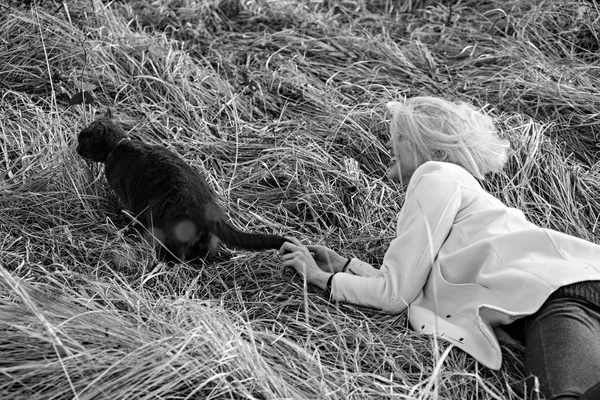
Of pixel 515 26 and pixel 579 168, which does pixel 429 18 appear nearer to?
pixel 515 26

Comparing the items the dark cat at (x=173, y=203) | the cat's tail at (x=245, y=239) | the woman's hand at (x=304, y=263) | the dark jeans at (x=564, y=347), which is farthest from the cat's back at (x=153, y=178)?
Result: the dark jeans at (x=564, y=347)

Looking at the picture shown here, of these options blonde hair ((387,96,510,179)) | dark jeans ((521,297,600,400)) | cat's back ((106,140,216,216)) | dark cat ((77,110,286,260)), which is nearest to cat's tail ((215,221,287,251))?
dark cat ((77,110,286,260))

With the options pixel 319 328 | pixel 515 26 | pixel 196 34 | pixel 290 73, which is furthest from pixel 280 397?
pixel 515 26

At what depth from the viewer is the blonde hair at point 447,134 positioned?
2.79m

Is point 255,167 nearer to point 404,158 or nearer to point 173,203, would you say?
point 173,203

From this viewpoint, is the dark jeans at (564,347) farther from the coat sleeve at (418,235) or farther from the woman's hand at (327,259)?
the woman's hand at (327,259)

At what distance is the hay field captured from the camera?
2.35 metres

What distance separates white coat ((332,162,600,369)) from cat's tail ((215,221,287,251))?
421mm

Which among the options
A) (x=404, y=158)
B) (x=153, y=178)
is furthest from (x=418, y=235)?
(x=153, y=178)

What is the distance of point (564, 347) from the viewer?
230cm

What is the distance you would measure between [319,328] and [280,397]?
564 mm

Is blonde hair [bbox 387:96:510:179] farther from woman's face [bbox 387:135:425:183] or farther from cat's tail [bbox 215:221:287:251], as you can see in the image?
cat's tail [bbox 215:221:287:251]

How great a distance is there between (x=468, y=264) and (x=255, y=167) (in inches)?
62.5

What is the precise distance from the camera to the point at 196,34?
5.14 meters
